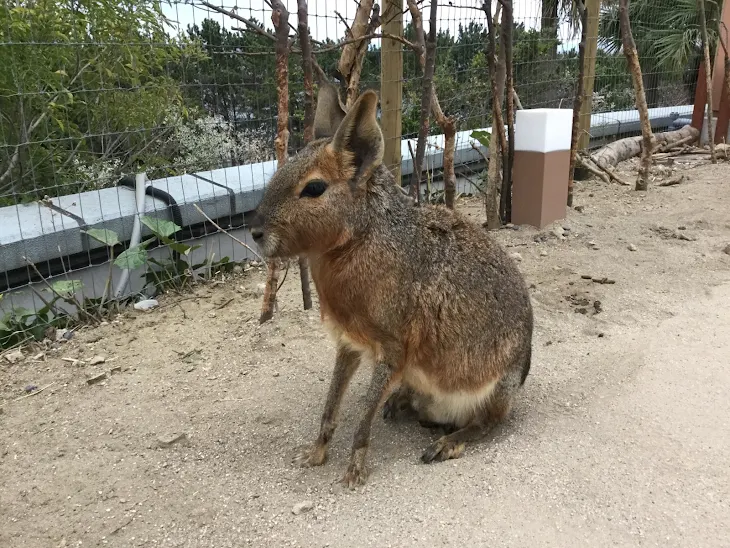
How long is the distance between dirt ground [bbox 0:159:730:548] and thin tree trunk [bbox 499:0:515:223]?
1.72m

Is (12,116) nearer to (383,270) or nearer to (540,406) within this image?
(383,270)

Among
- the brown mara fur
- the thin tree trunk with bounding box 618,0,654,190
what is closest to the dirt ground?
the brown mara fur

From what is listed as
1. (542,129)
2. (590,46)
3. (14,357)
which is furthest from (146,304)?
(590,46)

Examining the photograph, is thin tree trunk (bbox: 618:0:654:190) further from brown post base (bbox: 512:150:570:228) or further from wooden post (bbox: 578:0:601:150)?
brown post base (bbox: 512:150:570:228)

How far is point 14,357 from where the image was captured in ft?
12.5

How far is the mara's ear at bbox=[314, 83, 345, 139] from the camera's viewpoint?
2896 millimetres

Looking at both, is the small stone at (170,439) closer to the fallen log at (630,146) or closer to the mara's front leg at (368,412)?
the mara's front leg at (368,412)

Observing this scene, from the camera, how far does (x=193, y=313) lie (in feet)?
14.5

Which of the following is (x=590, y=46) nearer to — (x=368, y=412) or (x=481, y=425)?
(x=481, y=425)

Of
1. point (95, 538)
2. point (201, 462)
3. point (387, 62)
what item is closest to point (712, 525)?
point (201, 462)

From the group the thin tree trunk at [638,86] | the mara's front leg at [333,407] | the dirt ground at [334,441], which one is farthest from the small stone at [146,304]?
the thin tree trunk at [638,86]

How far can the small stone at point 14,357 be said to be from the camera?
3.78 meters

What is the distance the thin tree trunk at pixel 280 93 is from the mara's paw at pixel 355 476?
1351 mm

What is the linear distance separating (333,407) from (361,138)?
123 cm
